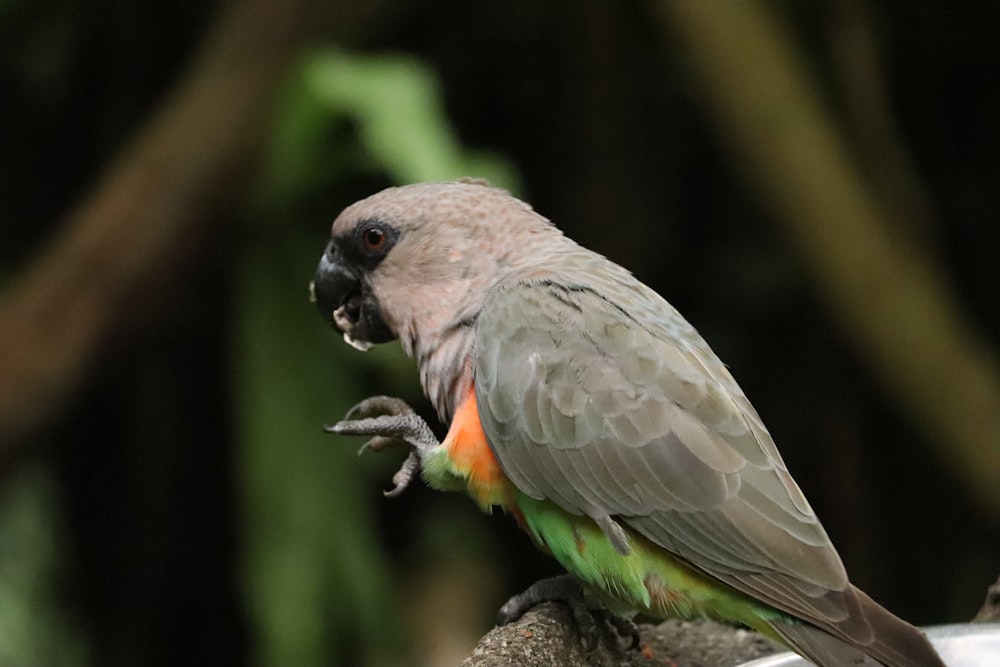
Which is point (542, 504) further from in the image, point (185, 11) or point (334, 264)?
point (185, 11)

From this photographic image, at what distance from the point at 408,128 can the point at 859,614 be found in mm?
2794

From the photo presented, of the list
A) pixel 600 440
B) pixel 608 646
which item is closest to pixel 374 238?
pixel 600 440

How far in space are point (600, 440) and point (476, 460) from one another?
0.31m

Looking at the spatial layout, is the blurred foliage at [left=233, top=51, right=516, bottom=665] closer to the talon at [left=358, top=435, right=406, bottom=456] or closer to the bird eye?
the bird eye

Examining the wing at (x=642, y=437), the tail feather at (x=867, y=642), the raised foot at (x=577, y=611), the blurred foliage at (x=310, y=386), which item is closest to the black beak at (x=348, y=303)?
the wing at (x=642, y=437)

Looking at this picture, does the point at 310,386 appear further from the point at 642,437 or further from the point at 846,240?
the point at 642,437

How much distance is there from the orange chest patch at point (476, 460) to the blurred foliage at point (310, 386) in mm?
2010

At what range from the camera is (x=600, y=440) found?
2439mm

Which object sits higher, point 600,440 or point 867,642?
point 600,440

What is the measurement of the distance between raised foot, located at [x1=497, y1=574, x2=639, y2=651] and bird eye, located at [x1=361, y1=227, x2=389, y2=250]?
962 millimetres

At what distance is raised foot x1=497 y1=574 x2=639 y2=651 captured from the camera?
8.61ft

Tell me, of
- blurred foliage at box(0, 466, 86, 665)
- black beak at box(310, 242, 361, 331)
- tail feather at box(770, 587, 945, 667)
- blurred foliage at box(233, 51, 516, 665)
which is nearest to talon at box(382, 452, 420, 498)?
black beak at box(310, 242, 361, 331)

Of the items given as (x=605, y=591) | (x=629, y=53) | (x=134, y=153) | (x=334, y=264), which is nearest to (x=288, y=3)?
(x=134, y=153)

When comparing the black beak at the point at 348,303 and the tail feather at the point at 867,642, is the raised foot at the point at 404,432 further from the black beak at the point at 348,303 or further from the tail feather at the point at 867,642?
the tail feather at the point at 867,642
